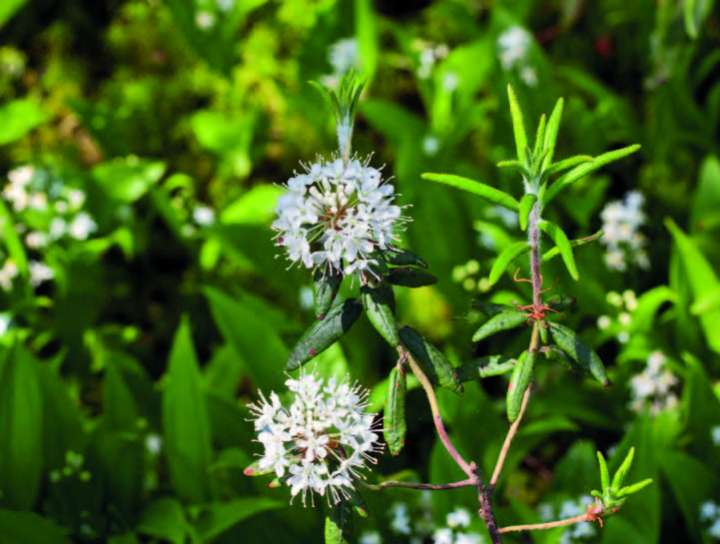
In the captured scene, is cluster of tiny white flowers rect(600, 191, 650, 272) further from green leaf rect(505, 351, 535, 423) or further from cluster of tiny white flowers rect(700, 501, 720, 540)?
green leaf rect(505, 351, 535, 423)

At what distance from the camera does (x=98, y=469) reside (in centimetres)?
213

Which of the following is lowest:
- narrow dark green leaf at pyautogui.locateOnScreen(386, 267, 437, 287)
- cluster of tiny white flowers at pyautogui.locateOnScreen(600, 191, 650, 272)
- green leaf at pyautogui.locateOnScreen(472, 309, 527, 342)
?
green leaf at pyautogui.locateOnScreen(472, 309, 527, 342)

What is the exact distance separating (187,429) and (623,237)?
1.30 metres

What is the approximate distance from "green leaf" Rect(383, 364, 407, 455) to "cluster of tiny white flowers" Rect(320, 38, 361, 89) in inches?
79.5

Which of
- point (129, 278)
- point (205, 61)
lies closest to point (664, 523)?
point (129, 278)

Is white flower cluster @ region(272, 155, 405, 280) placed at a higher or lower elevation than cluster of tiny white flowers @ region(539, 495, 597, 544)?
higher

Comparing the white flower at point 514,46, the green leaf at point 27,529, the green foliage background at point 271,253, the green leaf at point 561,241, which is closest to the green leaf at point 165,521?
the green foliage background at point 271,253

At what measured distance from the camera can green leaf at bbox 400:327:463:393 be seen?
1.20 metres

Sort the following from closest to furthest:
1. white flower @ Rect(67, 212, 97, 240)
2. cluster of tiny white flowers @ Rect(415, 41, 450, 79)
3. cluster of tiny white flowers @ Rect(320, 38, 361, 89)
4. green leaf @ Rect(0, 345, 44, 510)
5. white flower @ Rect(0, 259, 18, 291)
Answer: green leaf @ Rect(0, 345, 44, 510)
white flower @ Rect(0, 259, 18, 291)
white flower @ Rect(67, 212, 97, 240)
cluster of tiny white flowers @ Rect(415, 41, 450, 79)
cluster of tiny white flowers @ Rect(320, 38, 361, 89)

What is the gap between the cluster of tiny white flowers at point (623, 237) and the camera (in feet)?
8.32

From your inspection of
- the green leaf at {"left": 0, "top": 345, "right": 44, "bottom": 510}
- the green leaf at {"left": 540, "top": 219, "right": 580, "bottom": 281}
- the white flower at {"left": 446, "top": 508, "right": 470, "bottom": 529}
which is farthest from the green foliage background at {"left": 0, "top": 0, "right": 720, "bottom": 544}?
the green leaf at {"left": 540, "top": 219, "right": 580, "bottom": 281}

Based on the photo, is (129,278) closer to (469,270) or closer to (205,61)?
(205,61)

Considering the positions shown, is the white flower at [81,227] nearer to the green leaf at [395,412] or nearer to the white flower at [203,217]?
the white flower at [203,217]

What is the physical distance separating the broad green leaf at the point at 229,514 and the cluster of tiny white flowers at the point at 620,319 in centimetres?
98
